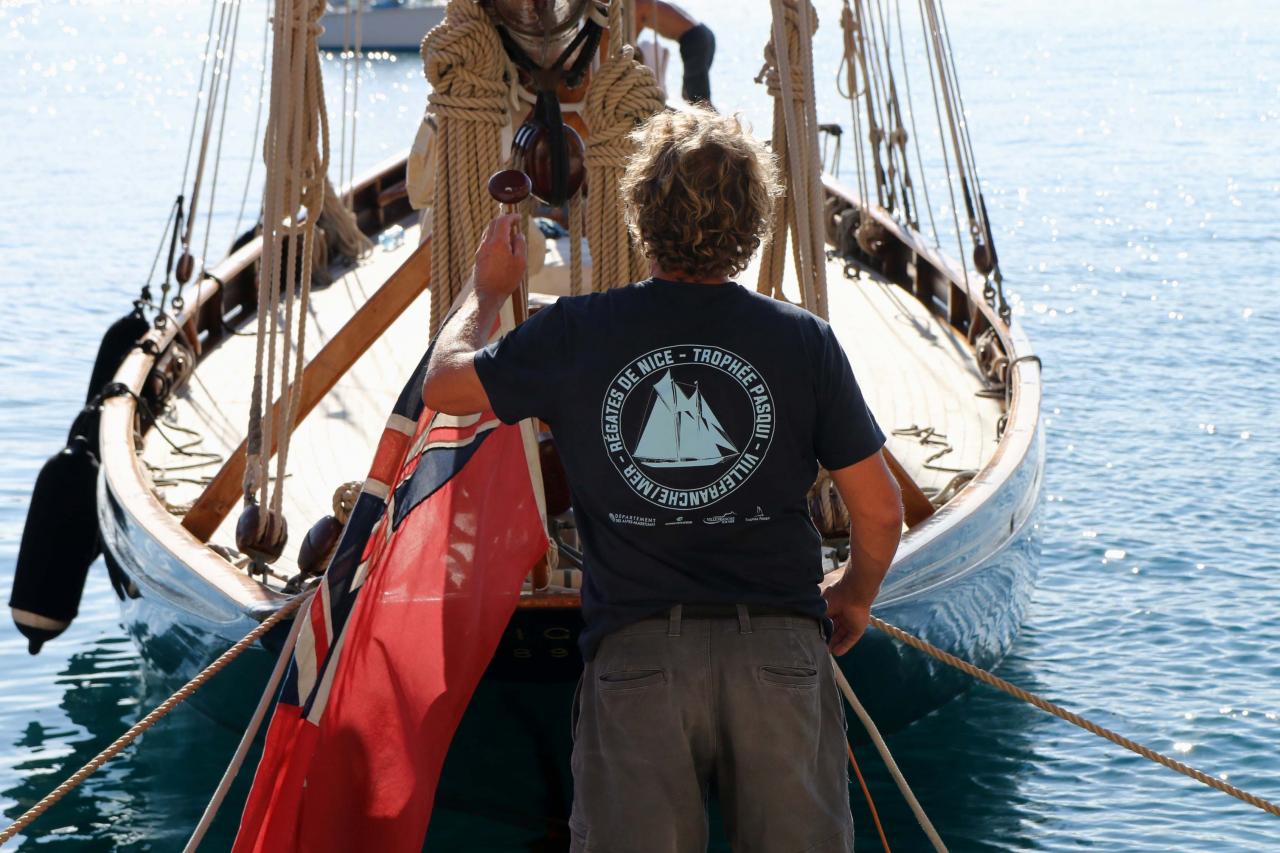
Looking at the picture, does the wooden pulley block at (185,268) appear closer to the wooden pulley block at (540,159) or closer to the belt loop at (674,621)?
the wooden pulley block at (540,159)

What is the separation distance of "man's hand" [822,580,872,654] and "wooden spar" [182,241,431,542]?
2084 millimetres

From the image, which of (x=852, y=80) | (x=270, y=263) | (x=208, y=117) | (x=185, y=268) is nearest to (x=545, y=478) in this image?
(x=270, y=263)

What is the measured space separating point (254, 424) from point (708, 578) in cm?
219

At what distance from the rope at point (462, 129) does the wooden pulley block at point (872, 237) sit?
15.0 feet

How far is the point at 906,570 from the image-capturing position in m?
4.46

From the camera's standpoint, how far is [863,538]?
2658mm

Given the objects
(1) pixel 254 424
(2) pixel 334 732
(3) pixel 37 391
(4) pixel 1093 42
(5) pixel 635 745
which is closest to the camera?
(5) pixel 635 745

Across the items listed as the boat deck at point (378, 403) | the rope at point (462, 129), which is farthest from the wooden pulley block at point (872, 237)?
the rope at point (462, 129)

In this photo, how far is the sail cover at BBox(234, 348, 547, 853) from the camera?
3143 millimetres

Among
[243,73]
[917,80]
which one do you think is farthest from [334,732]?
[243,73]

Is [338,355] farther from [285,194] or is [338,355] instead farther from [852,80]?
[852,80]

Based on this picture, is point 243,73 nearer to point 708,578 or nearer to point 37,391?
point 37,391

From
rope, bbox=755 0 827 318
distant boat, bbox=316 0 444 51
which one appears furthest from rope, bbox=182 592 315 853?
distant boat, bbox=316 0 444 51

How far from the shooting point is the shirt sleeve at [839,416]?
2469mm
